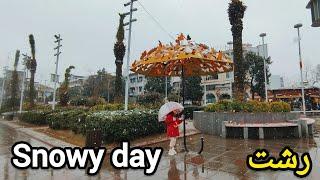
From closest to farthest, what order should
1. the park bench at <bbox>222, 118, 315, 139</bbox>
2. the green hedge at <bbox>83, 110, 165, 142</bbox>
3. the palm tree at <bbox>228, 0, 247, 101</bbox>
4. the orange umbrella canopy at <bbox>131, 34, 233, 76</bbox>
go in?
the orange umbrella canopy at <bbox>131, 34, 233, 76</bbox> → the green hedge at <bbox>83, 110, 165, 142</bbox> → the park bench at <bbox>222, 118, 315, 139</bbox> → the palm tree at <bbox>228, 0, 247, 101</bbox>

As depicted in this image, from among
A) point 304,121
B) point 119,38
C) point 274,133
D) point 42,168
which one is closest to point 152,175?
point 42,168

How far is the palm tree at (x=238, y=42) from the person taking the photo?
47.0 ft

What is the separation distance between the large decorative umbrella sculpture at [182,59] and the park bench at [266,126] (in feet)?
8.74

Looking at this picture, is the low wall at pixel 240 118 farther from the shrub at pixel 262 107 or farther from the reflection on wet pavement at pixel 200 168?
the reflection on wet pavement at pixel 200 168

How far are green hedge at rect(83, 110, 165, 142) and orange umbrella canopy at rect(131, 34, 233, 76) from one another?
188 centimetres

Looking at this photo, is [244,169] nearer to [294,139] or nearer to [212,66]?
[212,66]

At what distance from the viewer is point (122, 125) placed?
33.2ft

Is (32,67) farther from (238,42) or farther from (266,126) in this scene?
(266,126)

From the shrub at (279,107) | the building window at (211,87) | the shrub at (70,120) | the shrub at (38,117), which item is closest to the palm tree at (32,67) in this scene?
the shrub at (38,117)

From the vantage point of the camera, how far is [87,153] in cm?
613

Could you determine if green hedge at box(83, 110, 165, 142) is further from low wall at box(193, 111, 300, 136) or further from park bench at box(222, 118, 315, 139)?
park bench at box(222, 118, 315, 139)

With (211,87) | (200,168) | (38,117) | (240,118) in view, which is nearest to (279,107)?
(240,118)

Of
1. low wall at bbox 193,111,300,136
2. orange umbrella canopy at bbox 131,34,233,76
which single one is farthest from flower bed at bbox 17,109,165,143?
low wall at bbox 193,111,300,136

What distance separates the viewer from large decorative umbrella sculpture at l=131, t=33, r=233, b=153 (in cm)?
812
